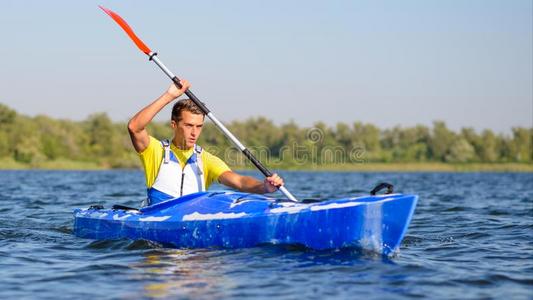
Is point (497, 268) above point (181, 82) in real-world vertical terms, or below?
below

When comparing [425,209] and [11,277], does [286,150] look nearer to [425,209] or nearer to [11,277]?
[425,209]

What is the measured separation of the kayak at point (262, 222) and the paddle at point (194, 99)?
34 cm

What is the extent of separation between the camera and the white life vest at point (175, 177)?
7402 mm

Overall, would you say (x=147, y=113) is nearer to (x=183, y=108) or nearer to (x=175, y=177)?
(x=183, y=108)

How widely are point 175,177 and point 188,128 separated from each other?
0.54 metres

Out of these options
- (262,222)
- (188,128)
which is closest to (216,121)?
(188,128)

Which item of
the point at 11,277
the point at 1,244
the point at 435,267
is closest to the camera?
the point at 11,277

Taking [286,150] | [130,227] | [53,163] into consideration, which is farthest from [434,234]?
[286,150]

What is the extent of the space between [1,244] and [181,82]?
8.39ft

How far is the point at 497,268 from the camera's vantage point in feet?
20.4

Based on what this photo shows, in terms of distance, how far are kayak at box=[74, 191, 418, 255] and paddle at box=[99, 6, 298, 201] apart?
0.34m

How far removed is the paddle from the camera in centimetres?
733

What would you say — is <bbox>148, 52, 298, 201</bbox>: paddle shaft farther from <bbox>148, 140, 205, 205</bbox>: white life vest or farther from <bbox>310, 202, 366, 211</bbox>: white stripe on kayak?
<bbox>310, 202, 366, 211</bbox>: white stripe on kayak

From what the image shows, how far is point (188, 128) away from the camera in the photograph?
723 centimetres
